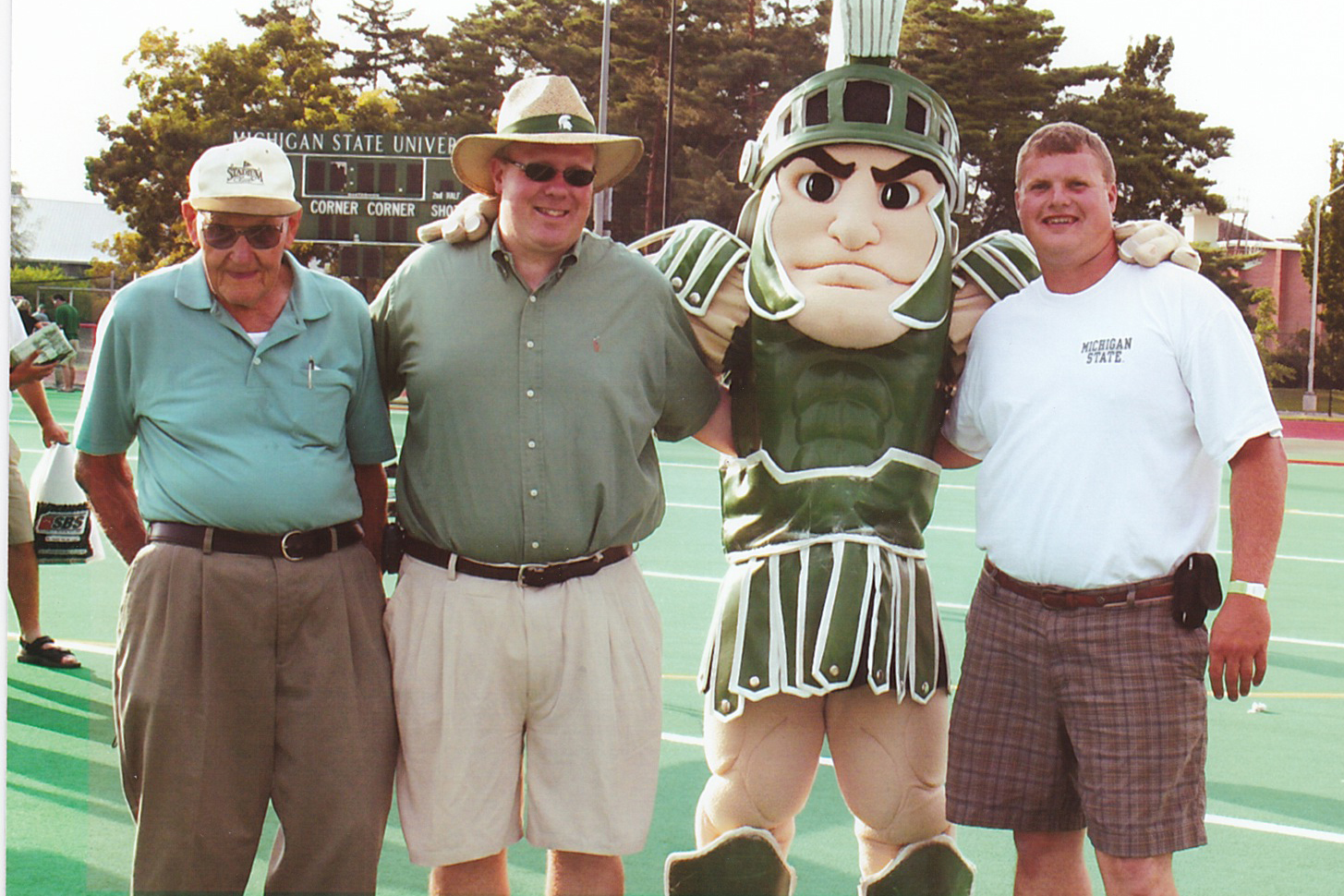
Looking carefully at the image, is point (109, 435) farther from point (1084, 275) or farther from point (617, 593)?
point (1084, 275)

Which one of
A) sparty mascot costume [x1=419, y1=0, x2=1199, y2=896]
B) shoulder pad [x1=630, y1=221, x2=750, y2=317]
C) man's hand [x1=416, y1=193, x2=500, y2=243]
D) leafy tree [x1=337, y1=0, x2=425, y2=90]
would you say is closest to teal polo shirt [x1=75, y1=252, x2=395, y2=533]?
man's hand [x1=416, y1=193, x2=500, y2=243]

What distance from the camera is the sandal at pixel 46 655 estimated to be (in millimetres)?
5941

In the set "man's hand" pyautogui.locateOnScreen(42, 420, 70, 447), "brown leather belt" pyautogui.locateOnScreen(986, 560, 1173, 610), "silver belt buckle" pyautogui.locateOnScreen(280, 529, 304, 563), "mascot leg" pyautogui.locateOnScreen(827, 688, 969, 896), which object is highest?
"man's hand" pyautogui.locateOnScreen(42, 420, 70, 447)

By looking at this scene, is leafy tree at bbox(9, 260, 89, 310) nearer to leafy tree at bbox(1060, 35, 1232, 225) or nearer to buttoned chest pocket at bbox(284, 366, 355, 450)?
buttoned chest pocket at bbox(284, 366, 355, 450)

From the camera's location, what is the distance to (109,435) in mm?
3025

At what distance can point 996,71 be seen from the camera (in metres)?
13.7

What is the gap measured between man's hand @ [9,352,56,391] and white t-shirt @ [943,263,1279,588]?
9.56 ft

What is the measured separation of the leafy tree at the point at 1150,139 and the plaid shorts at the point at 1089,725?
10.7m

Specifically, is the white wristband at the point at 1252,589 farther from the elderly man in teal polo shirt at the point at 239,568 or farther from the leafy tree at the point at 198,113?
the leafy tree at the point at 198,113

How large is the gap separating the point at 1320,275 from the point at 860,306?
12.9m

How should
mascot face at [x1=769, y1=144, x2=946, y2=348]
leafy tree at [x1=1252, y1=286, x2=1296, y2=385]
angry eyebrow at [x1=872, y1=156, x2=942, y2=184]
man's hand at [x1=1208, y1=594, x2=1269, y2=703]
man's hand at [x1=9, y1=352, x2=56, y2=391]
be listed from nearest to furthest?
man's hand at [x1=1208, y1=594, x2=1269, y2=703], mascot face at [x1=769, y1=144, x2=946, y2=348], angry eyebrow at [x1=872, y1=156, x2=942, y2=184], man's hand at [x1=9, y1=352, x2=56, y2=391], leafy tree at [x1=1252, y1=286, x2=1296, y2=385]

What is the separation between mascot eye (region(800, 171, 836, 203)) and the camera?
330cm

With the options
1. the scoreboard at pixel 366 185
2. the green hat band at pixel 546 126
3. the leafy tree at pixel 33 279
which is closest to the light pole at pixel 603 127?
the scoreboard at pixel 366 185

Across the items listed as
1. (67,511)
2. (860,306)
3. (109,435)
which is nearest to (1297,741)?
(860,306)
